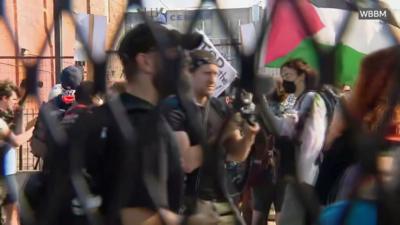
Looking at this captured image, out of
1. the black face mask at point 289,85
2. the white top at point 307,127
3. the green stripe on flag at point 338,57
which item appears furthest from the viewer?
the black face mask at point 289,85

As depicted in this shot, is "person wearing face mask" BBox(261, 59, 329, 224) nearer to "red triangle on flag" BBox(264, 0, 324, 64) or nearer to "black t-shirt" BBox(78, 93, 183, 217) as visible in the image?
"red triangle on flag" BBox(264, 0, 324, 64)

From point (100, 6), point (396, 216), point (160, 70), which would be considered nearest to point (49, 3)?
point (100, 6)

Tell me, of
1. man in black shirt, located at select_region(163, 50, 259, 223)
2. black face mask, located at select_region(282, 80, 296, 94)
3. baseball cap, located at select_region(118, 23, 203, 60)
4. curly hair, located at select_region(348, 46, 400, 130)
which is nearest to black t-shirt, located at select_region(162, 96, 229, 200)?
man in black shirt, located at select_region(163, 50, 259, 223)

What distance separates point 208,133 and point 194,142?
0.15ft

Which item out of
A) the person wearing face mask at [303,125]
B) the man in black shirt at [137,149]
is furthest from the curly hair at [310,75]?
the man in black shirt at [137,149]

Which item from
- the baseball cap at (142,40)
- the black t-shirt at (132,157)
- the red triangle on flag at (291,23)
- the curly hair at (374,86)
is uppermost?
the red triangle on flag at (291,23)

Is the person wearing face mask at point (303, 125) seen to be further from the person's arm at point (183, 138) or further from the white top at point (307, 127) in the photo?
the person's arm at point (183, 138)

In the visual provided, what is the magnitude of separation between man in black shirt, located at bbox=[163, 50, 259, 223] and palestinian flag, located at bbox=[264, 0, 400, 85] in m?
0.14

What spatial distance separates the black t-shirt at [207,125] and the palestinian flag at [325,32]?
143mm

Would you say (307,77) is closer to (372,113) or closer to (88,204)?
(372,113)

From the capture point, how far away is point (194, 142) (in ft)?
3.80

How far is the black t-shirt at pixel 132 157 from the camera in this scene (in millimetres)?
1165

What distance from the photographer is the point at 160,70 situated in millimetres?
1126

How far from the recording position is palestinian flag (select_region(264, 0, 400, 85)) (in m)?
1.02
